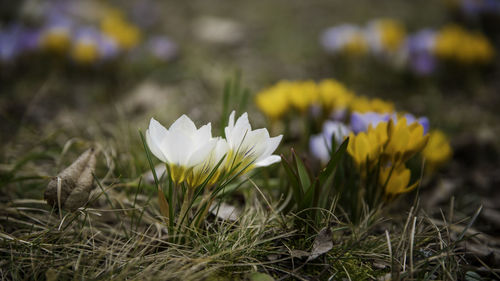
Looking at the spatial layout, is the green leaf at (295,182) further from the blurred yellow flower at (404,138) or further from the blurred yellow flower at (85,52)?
the blurred yellow flower at (85,52)

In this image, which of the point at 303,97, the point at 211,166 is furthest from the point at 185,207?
the point at 303,97

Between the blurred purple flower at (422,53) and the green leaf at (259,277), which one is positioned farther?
the blurred purple flower at (422,53)

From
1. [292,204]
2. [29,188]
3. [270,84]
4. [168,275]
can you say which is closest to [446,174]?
[292,204]

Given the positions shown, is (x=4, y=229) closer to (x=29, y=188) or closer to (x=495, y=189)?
(x=29, y=188)

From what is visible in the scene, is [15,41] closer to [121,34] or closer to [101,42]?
[101,42]

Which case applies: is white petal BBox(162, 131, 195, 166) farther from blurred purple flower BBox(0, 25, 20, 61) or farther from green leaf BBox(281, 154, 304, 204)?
blurred purple flower BBox(0, 25, 20, 61)

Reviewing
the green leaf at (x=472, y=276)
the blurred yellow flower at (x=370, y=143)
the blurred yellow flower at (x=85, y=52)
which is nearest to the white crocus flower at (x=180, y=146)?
the blurred yellow flower at (x=370, y=143)
